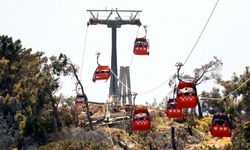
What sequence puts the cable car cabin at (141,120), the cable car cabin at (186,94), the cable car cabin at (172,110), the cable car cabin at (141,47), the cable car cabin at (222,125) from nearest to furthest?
the cable car cabin at (186,94) < the cable car cabin at (222,125) < the cable car cabin at (141,120) < the cable car cabin at (172,110) < the cable car cabin at (141,47)

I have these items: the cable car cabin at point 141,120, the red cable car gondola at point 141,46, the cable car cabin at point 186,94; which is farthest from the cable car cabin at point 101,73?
the cable car cabin at point 186,94

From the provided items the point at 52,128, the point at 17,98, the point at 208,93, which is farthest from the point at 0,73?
the point at 208,93

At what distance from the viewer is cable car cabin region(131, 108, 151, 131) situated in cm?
4497

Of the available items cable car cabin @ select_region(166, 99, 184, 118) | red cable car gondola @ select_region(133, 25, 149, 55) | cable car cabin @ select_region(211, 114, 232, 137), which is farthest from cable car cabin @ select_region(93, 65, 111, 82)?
cable car cabin @ select_region(211, 114, 232, 137)

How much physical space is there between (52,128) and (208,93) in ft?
82.5

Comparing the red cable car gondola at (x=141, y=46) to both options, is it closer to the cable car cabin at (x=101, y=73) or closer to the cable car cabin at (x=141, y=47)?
the cable car cabin at (x=141, y=47)

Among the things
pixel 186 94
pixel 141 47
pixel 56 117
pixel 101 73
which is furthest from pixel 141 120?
pixel 56 117

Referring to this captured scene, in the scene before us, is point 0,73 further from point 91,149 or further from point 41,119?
point 91,149

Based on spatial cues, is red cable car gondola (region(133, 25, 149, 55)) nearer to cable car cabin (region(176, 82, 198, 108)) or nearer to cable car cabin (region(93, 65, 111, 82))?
cable car cabin (region(93, 65, 111, 82))

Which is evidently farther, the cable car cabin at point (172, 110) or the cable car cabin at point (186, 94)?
the cable car cabin at point (172, 110)

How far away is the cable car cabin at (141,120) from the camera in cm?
4497

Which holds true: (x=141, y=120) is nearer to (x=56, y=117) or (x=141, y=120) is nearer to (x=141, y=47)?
(x=141, y=47)

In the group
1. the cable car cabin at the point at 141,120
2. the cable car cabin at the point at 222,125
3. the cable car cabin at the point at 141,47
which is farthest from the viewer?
the cable car cabin at the point at 141,47

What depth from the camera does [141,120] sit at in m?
Result: 45.1
